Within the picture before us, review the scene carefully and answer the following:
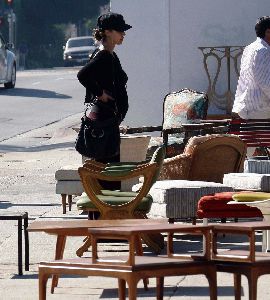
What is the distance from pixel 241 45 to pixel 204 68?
25.5 inches

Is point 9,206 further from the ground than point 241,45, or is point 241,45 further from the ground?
point 241,45

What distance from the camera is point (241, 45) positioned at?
22.1 m

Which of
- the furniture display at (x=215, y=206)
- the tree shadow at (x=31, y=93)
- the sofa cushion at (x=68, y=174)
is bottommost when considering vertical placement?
the tree shadow at (x=31, y=93)

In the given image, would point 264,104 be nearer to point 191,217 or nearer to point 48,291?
point 191,217

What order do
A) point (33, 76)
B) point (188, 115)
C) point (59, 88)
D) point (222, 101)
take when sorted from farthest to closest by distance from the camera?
point (33, 76) → point (59, 88) → point (222, 101) → point (188, 115)

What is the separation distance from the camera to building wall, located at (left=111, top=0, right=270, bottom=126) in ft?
72.2

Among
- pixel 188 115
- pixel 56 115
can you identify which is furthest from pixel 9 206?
pixel 56 115

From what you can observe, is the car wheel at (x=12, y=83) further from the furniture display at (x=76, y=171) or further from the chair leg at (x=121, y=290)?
the chair leg at (x=121, y=290)

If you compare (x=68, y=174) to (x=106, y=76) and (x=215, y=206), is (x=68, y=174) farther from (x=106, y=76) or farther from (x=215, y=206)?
(x=215, y=206)

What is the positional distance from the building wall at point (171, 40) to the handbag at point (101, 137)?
9.18 m

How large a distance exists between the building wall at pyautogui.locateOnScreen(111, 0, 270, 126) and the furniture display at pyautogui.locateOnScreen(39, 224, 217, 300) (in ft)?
45.3

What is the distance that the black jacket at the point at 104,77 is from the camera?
12.6 meters

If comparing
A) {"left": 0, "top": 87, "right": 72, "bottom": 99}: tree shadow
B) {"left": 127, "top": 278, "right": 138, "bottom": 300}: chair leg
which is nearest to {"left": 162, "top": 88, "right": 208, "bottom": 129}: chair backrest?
{"left": 127, "top": 278, "right": 138, "bottom": 300}: chair leg

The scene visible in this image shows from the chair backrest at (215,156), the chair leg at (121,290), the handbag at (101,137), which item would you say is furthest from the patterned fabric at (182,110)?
the chair leg at (121,290)
